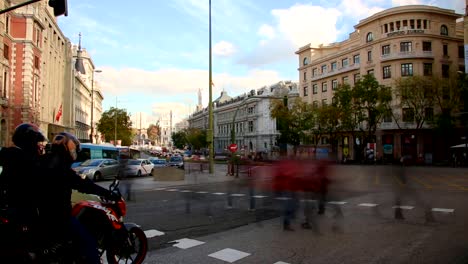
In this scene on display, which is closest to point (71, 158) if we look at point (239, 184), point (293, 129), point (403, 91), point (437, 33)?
point (239, 184)

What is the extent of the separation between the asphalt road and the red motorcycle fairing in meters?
1.29

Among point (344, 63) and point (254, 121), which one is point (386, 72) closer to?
point (344, 63)

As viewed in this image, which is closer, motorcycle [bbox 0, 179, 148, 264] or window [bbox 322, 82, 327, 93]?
motorcycle [bbox 0, 179, 148, 264]

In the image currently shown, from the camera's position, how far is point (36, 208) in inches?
155

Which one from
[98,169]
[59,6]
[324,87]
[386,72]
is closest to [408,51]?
[386,72]

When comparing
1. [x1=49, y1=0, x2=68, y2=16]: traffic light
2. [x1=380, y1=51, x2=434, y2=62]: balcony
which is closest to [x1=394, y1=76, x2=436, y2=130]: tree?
[x1=380, y1=51, x2=434, y2=62]: balcony

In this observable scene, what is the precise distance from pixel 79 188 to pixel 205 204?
800cm

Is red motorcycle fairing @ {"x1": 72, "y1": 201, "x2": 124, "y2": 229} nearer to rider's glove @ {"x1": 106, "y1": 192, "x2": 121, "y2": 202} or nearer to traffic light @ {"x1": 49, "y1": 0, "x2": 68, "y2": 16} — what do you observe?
rider's glove @ {"x1": 106, "y1": 192, "x2": 121, "y2": 202}

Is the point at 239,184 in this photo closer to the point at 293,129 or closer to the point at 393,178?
the point at 393,178

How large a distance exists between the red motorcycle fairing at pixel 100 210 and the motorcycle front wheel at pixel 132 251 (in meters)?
0.32

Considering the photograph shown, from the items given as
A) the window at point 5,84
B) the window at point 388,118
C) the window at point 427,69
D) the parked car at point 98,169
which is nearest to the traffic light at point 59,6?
the parked car at point 98,169

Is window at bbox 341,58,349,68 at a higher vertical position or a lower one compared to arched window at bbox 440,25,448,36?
lower

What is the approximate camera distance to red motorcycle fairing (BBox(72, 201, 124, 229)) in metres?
4.46

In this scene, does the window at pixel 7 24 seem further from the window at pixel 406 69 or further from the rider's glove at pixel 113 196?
the window at pixel 406 69
